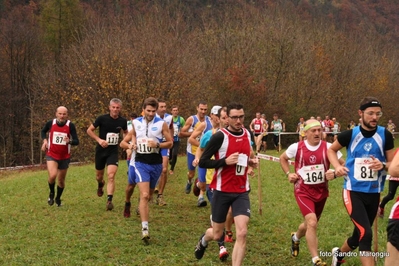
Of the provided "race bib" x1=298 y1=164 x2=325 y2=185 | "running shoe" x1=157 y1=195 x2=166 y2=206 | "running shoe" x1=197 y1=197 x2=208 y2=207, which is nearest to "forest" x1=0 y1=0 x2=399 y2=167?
"running shoe" x1=157 y1=195 x2=166 y2=206

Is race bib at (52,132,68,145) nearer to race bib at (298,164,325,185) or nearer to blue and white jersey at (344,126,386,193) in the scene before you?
race bib at (298,164,325,185)

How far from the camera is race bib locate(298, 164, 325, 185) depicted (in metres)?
6.81

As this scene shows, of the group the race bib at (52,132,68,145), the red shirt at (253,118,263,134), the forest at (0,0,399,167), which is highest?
the forest at (0,0,399,167)

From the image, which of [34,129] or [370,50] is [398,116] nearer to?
[370,50]

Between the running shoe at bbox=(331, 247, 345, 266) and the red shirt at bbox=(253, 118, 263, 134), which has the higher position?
the red shirt at bbox=(253, 118, 263, 134)

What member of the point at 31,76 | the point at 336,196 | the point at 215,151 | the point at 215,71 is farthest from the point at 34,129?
the point at 215,151

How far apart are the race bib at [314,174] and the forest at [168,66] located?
22.4 meters

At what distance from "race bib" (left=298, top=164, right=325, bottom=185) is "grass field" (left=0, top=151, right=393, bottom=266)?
1.22 metres

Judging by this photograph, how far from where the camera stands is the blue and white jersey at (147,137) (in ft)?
28.2

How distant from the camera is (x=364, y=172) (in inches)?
235

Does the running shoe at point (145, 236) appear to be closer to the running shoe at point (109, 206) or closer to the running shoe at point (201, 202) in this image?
the running shoe at point (109, 206)

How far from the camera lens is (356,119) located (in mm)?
44719

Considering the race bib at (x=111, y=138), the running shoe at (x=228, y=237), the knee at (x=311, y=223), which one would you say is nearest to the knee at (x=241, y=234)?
the knee at (x=311, y=223)

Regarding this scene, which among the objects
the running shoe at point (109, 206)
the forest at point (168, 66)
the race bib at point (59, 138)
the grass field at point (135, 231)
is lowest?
the grass field at point (135, 231)
